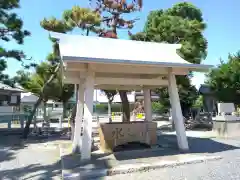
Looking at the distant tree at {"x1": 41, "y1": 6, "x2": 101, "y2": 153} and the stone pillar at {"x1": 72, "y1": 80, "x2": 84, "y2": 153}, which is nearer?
the stone pillar at {"x1": 72, "y1": 80, "x2": 84, "y2": 153}

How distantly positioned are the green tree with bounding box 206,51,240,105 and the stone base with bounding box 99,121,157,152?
34.3 ft

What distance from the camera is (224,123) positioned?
37.8ft

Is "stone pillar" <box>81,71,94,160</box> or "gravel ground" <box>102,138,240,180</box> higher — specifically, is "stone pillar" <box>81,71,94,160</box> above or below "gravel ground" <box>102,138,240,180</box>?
above

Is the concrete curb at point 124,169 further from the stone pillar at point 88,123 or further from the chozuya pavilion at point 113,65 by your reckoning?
the chozuya pavilion at point 113,65

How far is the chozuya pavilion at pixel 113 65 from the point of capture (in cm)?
693

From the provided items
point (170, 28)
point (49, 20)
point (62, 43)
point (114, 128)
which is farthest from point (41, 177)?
point (170, 28)

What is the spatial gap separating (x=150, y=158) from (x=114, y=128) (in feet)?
5.89

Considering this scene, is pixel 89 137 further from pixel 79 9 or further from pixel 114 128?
pixel 79 9

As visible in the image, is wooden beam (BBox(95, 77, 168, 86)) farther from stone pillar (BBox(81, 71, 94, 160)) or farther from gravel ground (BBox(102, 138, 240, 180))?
gravel ground (BBox(102, 138, 240, 180))

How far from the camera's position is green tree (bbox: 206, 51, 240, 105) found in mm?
16688

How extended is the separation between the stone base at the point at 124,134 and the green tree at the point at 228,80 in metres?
10.5

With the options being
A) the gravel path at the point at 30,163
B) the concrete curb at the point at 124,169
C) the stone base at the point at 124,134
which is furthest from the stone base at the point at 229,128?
the gravel path at the point at 30,163

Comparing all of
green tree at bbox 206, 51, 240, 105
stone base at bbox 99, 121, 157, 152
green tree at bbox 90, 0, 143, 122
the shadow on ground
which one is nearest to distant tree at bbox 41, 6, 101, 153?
green tree at bbox 90, 0, 143, 122

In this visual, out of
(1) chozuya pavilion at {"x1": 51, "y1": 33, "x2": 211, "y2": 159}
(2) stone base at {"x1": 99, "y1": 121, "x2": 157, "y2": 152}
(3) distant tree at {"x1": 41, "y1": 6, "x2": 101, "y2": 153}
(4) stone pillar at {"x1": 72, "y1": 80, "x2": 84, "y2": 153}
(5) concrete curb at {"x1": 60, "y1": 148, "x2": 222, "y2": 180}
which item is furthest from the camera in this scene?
(3) distant tree at {"x1": 41, "y1": 6, "x2": 101, "y2": 153}
